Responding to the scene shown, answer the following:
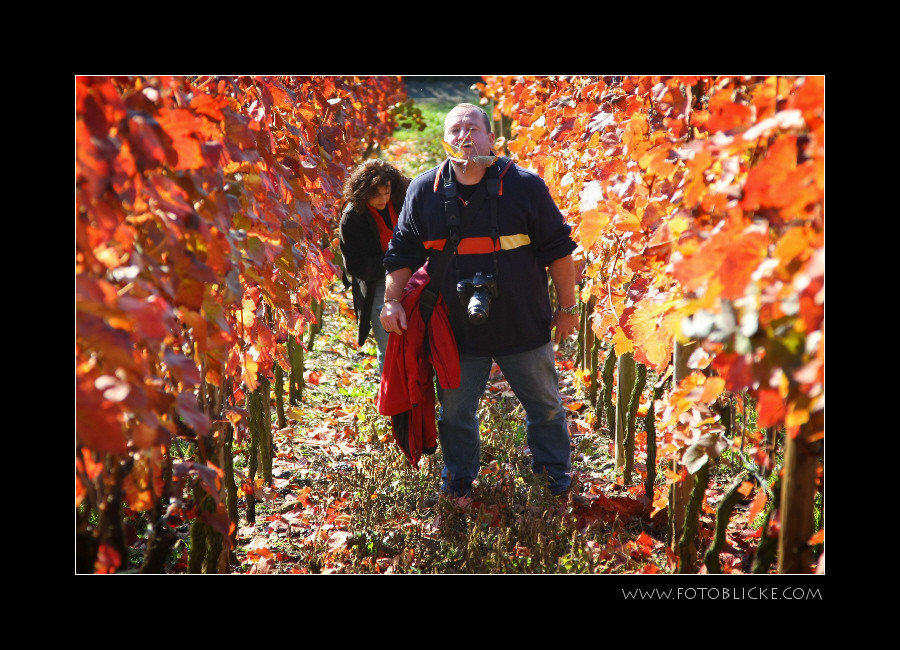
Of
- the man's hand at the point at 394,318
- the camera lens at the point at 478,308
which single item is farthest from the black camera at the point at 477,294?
the man's hand at the point at 394,318

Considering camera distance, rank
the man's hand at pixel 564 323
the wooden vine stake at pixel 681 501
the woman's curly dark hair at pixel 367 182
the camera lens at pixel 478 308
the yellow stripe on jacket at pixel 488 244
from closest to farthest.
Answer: the wooden vine stake at pixel 681 501, the camera lens at pixel 478 308, the yellow stripe on jacket at pixel 488 244, the man's hand at pixel 564 323, the woman's curly dark hair at pixel 367 182

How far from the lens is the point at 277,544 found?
3.04 m

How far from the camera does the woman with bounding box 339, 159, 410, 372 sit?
4.12 metres

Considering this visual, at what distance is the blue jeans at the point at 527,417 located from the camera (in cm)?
313

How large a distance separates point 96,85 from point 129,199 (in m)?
0.21

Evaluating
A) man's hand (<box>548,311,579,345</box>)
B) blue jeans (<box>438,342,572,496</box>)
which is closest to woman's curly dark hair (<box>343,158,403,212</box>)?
blue jeans (<box>438,342,572,496</box>)

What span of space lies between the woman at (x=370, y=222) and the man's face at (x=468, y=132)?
1.24 meters

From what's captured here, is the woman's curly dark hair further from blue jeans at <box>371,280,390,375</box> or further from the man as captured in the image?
the man

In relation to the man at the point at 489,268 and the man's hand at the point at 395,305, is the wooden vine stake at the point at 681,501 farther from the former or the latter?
the man's hand at the point at 395,305

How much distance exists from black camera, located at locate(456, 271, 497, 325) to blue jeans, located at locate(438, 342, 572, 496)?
28cm

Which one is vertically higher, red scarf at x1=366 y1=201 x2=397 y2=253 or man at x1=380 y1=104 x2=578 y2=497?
red scarf at x1=366 y1=201 x2=397 y2=253

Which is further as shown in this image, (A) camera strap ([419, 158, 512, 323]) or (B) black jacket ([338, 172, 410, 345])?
(B) black jacket ([338, 172, 410, 345])
